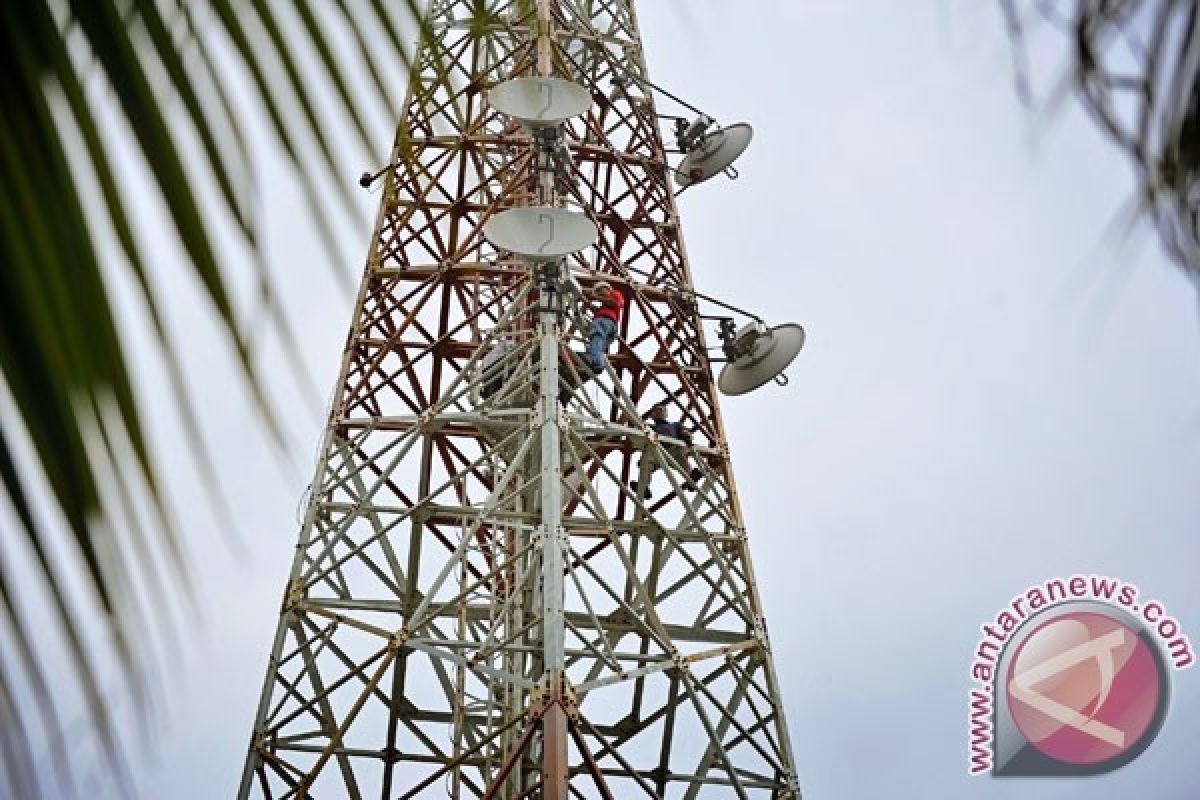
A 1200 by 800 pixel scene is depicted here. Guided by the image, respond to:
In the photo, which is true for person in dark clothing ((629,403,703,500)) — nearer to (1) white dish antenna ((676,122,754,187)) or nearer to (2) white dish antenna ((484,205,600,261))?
(2) white dish antenna ((484,205,600,261))

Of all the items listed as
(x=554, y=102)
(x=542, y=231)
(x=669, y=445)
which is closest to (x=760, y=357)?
(x=669, y=445)

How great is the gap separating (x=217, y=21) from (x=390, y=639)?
29.4ft

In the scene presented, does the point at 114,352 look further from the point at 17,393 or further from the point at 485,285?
the point at 485,285

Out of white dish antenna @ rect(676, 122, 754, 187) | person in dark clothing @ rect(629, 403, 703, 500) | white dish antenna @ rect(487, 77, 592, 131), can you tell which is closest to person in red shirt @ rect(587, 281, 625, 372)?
person in dark clothing @ rect(629, 403, 703, 500)

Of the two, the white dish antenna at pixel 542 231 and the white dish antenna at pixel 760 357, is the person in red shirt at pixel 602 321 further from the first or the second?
the white dish antenna at pixel 760 357

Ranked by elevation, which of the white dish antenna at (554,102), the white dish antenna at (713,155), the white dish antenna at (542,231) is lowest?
the white dish antenna at (542,231)

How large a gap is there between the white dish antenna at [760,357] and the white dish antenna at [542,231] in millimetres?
2164

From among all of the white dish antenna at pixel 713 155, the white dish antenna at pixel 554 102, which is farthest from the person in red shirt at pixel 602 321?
the white dish antenna at pixel 713 155

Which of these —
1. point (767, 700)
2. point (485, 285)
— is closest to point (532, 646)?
point (767, 700)

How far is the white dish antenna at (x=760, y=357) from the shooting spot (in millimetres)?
11562

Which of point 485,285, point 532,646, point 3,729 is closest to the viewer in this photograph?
point 3,729

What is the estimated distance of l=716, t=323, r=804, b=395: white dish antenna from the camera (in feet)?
37.9

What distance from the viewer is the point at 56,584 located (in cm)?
60

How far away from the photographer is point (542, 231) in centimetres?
1010
